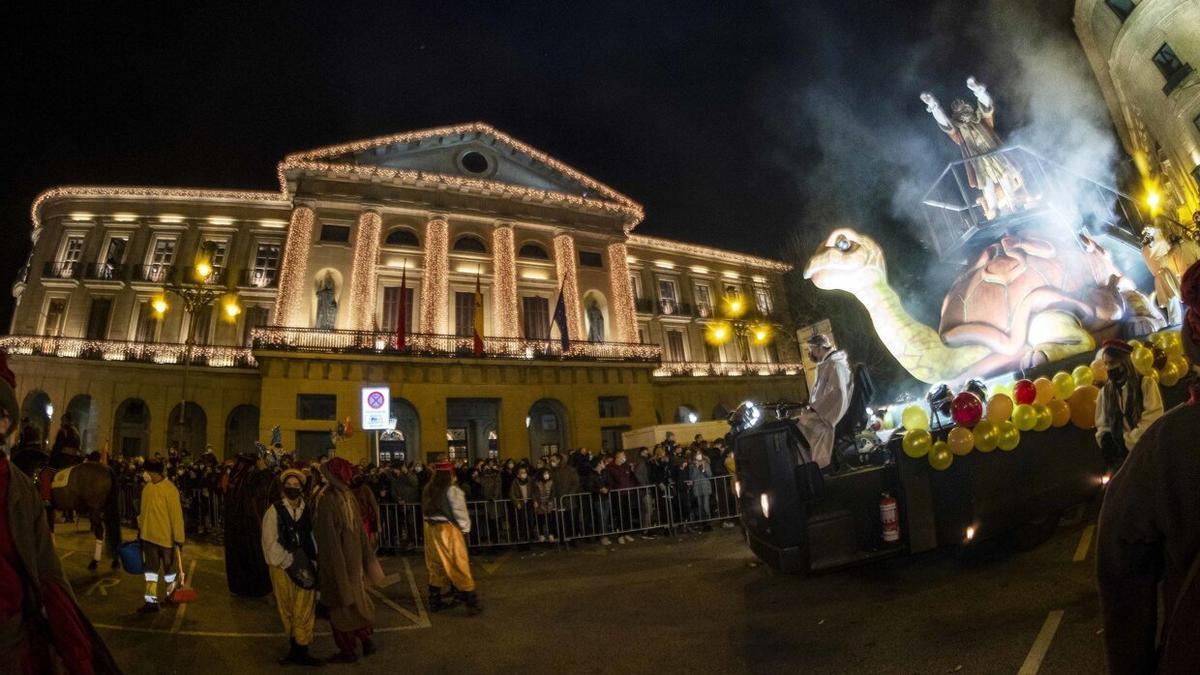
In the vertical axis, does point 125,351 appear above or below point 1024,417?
above

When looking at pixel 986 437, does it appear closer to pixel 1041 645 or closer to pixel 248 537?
pixel 1041 645

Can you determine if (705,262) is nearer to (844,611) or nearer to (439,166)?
(439,166)

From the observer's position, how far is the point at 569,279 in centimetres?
3003

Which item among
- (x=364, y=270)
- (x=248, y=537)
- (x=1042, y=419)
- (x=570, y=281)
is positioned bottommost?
(x=248, y=537)

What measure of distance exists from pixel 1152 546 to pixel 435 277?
91.1 feet

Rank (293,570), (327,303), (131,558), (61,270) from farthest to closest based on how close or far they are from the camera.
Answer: (61,270) → (327,303) → (131,558) → (293,570)

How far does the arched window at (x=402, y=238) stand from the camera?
28.2m

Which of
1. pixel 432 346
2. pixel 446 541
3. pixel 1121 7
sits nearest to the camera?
pixel 446 541

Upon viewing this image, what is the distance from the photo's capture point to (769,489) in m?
5.71

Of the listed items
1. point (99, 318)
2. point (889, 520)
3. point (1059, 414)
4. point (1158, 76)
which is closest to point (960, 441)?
point (889, 520)

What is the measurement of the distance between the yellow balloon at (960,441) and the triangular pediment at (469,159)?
89.8 feet

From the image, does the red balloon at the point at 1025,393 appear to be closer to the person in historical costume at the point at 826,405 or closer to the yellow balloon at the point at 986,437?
the yellow balloon at the point at 986,437

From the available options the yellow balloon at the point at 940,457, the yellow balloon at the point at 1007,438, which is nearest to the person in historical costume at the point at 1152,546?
the yellow balloon at the point at 940,457

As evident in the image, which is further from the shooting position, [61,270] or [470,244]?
[470,244]
